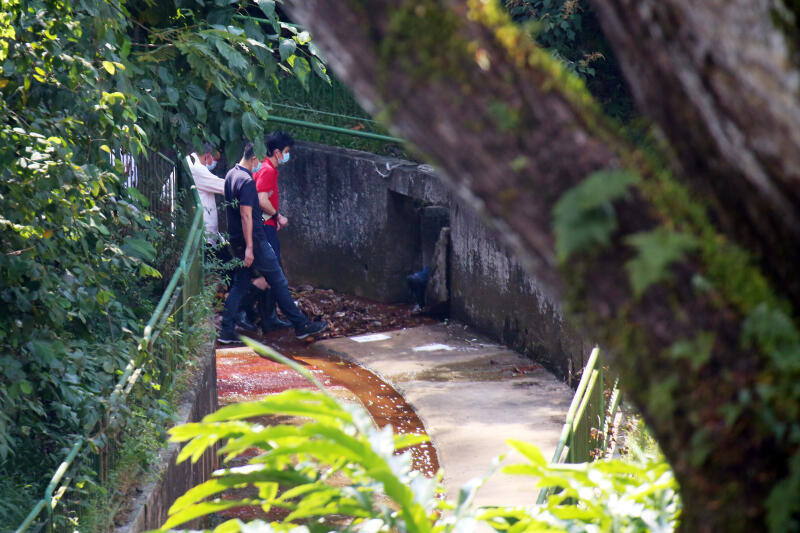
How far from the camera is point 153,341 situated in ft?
17.4

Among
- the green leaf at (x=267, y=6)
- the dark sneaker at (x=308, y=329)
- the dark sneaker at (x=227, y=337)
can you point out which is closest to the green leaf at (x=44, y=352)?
the green leaf at (x=267, y=6)

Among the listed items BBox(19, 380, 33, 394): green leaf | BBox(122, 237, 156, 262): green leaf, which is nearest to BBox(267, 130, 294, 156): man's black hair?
BBox(122, 237, 156, 262): green leaf

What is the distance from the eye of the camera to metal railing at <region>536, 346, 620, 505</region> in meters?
4.12

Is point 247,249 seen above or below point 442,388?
above

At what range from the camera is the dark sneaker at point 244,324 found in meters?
10.3

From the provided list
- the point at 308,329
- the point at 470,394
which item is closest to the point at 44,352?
the point at 470,394

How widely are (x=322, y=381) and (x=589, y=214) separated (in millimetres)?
7678

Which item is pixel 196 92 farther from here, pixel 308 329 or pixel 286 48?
pixel 308 329

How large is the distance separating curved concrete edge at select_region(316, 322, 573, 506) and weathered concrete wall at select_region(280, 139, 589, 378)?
1.19ft

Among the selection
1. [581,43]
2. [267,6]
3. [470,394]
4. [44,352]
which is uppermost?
[581,43]

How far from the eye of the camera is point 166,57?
6.59 metres

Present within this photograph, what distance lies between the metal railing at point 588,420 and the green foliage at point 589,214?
8.95ft

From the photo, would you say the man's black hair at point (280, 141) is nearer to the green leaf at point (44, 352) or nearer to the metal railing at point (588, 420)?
the metal railing at point (588, 420)

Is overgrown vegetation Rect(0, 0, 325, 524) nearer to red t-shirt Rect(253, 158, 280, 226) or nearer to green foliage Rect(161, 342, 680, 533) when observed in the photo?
green foliage Rect(161, 342, 680, 533)
